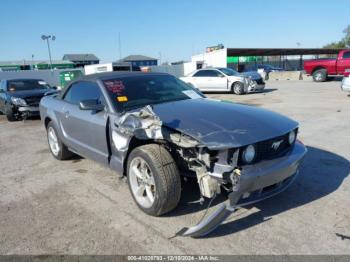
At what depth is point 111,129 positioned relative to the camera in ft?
13.5

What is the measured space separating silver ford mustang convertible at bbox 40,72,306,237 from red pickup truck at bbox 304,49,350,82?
18184 mm

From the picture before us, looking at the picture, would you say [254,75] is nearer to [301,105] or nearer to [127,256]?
[301,105]

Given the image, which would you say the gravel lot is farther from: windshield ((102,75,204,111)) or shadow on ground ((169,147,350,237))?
windshield ((102,75,204,111))

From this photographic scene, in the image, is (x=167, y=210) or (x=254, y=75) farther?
(x=254, y=75)

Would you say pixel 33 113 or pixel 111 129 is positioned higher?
pixel 111 129

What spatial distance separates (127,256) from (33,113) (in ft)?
32.6

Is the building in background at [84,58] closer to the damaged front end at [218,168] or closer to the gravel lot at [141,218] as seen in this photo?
the gravel lot at [141,218]

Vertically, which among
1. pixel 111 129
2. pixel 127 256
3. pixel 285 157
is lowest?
pixel 127 256

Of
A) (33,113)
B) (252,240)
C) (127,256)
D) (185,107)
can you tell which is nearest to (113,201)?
(127,256)

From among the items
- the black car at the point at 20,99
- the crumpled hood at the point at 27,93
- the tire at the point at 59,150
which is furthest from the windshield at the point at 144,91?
the crumpled hood at the point at 27,93

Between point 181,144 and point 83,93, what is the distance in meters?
2.48

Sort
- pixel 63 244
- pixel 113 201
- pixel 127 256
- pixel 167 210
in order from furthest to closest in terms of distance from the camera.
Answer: pixel 113 201 < pixel 167 210 < pixel 63 244 < pixel 127 256

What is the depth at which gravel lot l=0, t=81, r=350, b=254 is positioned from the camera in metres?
3.07

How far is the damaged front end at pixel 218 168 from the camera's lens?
3.07 metres
